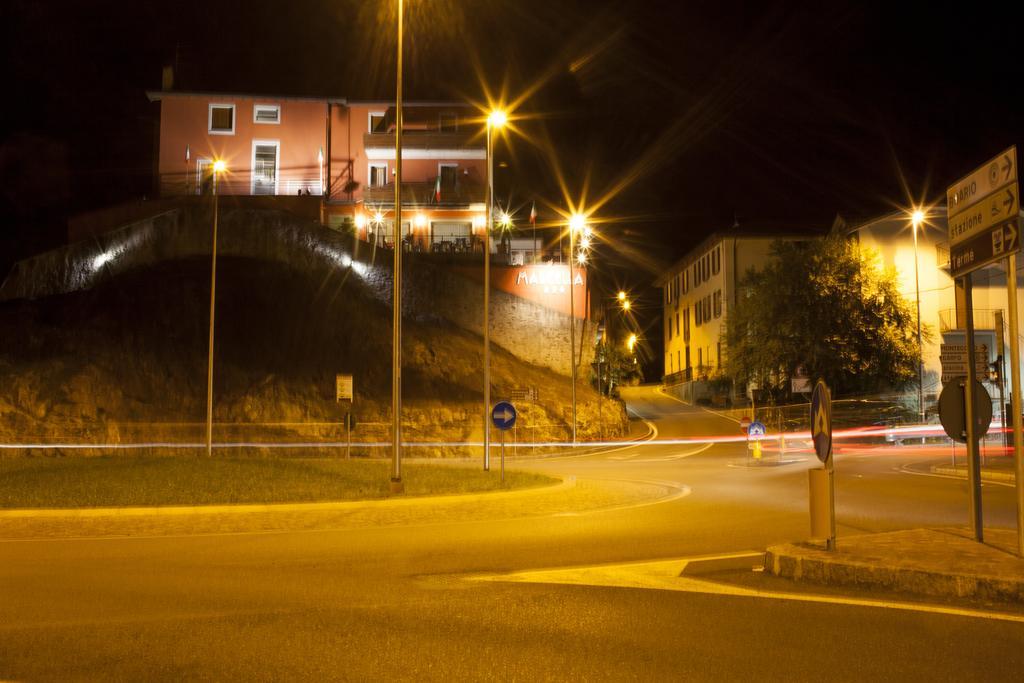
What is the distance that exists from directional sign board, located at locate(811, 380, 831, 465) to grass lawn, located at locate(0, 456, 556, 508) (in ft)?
33.5

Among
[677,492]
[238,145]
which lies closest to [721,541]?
[677,492]

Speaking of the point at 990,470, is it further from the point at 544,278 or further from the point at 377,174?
the point at 377,174

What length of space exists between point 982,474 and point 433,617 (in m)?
21.9

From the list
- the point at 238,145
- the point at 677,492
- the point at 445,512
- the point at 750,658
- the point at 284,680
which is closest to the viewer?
the point at 284,680

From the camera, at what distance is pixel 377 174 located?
59.6 m

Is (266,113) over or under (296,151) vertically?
over

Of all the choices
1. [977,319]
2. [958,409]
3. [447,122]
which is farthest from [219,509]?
[977,319]

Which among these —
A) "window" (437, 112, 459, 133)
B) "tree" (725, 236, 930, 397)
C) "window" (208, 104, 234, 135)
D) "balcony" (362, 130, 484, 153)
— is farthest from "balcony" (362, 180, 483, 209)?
"tree" (725, 236, 930, 397)

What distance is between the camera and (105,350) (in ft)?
147

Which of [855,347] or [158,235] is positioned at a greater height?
[158,235]

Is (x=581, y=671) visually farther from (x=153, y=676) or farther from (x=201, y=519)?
(x=201, y=519)

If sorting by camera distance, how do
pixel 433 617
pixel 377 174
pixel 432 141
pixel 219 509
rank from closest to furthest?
pixel 433 617, pixel 219 509, pixel 432 141, pixel 377 174

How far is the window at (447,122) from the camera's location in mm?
60172

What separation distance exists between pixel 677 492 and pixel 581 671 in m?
14.3
